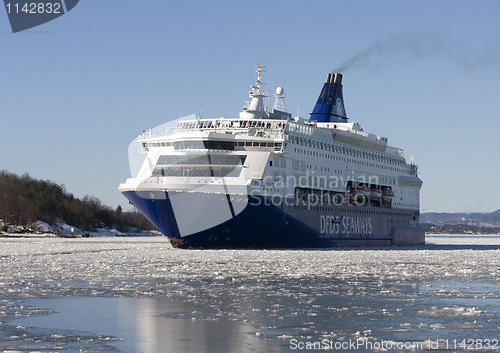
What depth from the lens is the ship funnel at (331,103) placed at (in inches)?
2505

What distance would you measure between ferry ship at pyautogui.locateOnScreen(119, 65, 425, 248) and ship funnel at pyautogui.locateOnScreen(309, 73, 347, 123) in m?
2.73

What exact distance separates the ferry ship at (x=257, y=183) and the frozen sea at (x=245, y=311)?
15.9 meters

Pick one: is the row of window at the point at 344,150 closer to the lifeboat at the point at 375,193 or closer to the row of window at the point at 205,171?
the lifeboat at the point at 375,193

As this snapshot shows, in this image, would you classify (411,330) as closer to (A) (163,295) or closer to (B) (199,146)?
(A) (163,295)

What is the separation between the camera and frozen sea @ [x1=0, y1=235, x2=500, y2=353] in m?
12.6

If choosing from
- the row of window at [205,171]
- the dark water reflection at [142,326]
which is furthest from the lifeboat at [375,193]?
the dark water reflection at [142,326]

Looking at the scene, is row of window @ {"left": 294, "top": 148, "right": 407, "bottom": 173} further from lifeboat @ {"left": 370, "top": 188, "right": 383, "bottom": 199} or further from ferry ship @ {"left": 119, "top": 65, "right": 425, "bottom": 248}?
lifeboat @ {"left": 370, "top": 188, "right": 383, "bottom": 199}

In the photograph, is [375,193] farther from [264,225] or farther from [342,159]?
[264,225]

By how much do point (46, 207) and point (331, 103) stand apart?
79.6 m

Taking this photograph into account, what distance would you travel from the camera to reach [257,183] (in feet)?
144

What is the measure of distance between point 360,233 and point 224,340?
153 ft

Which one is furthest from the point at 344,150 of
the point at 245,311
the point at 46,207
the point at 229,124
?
the point at 46,207

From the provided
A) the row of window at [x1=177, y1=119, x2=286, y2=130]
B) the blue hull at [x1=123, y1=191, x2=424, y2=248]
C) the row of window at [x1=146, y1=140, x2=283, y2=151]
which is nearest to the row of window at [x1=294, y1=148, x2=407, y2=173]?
the row of window at [x1=177, y1=119, x2=286, y2=130]

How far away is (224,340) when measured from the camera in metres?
12.9
